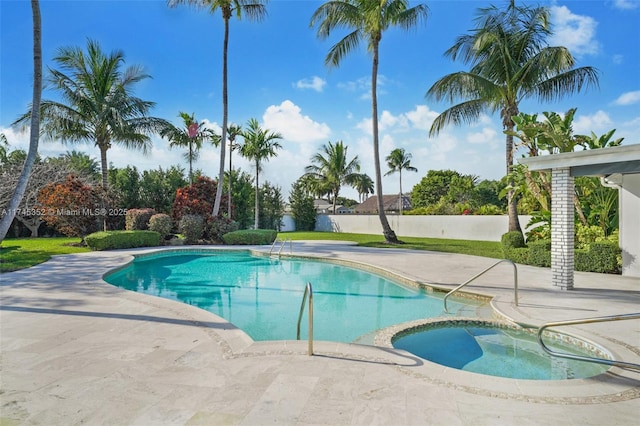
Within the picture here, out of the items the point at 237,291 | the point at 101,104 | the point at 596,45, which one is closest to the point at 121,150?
the point at 101,104

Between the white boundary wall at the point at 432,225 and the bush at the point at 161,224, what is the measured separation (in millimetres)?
14696

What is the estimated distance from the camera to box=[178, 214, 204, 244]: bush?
17.7 meters

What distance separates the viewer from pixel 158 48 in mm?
14617

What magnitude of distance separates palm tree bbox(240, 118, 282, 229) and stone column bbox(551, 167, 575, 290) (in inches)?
715

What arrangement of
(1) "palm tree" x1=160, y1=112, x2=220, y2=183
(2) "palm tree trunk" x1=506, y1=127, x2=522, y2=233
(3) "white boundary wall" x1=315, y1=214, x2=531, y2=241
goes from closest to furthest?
(2) "palm tree trunk" x1=506, y1=127, x2=522, y2=233
(3) "white boundary wall" x1=315, y1=214, x2=531, y2=241
(1) "palm tree" x1=160, y1=112, x2=220, y2=183

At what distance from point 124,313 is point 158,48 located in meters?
12.4

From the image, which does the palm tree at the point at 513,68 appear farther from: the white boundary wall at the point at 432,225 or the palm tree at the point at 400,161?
the palm tree at the point at 400,161

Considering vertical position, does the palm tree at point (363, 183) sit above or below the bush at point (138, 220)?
above

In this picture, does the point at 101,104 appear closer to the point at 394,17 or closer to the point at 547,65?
the point at 394,17

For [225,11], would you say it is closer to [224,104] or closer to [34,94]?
[224,104]

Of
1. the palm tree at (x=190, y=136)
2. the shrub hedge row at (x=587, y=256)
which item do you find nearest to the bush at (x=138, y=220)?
the palm tree at (x=190, y=136)

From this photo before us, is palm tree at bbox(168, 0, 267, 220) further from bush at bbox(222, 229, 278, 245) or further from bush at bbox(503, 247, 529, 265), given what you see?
bush at bbox(503, 247, 529, 265)

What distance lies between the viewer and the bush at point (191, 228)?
17656 millimetres

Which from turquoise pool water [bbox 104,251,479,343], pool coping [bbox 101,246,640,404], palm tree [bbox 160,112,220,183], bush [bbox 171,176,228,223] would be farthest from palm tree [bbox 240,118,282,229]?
pool coping [bbox 101,246,640,404]
